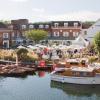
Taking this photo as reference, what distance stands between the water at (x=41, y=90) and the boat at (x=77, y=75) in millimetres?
680

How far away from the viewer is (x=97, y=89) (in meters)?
43.2

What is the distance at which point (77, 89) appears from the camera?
143 feet

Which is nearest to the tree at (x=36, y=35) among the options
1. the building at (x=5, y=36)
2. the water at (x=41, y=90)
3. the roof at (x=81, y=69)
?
the building at (x=5, y=36)

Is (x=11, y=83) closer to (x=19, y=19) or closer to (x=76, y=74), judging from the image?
(x=76, y=74)

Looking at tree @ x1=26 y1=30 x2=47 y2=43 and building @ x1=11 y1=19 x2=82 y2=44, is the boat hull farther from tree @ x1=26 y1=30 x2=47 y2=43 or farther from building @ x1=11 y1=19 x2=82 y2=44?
building @ x1=11 y1=19 x2=82 y2=44

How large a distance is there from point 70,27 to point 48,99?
5917cm

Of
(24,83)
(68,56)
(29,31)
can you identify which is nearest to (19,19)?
(29,31)

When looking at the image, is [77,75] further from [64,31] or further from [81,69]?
[64,31]

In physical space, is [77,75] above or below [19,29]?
below

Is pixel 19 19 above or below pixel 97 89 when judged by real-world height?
above

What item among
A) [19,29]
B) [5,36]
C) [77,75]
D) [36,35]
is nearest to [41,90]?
[77,75]

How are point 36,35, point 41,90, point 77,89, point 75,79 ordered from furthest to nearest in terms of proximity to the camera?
1. point 36,35
2. point 75,79
3. point 77,89
4. point 41,90

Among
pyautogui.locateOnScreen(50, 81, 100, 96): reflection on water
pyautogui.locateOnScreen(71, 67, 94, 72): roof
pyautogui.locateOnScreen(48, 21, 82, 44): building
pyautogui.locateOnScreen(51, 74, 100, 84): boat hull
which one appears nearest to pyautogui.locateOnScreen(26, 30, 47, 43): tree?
pyautogui.locateOnScreen(48, 21, 82, 44): building

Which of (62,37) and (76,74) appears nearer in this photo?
(76,74)
